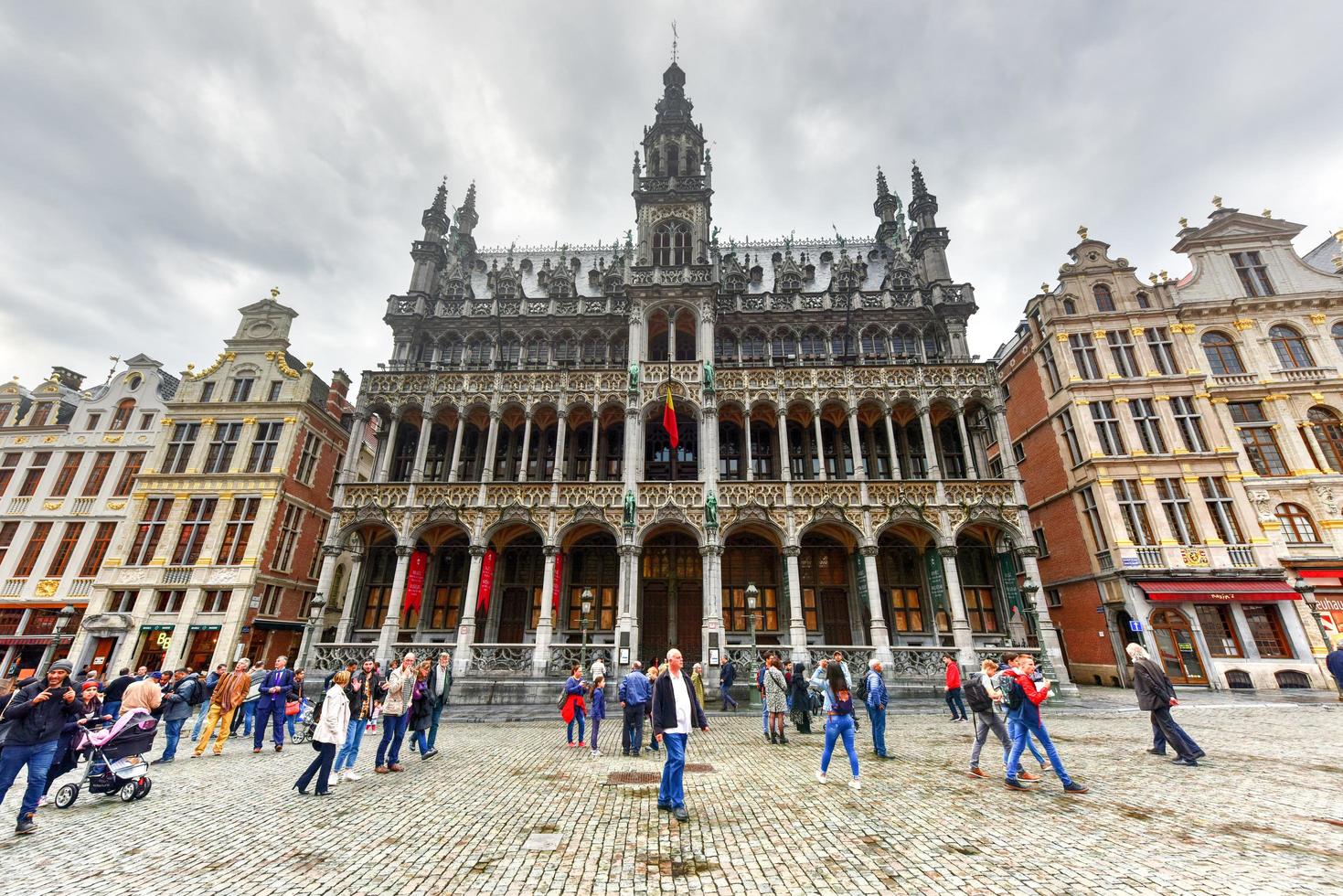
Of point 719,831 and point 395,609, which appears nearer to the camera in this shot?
point 719,831

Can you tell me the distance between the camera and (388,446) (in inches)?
1035

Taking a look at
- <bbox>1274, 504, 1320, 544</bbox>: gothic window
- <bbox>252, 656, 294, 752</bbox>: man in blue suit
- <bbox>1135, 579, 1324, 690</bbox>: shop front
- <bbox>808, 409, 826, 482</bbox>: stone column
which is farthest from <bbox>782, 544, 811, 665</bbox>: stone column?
<bbox>1274, 504, 1320, 544</bbox>: gothic window

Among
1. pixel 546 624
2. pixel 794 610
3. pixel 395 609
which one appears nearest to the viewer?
pixel 794 610

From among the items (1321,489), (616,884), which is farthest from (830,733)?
(1321,489)

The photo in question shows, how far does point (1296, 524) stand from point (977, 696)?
2779cm

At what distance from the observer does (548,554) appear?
2302cm

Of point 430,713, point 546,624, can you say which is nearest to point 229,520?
point 546,624

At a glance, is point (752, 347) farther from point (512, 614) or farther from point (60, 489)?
point (60, 489)

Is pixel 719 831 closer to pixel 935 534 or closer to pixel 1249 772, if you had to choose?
pixel 1249 772

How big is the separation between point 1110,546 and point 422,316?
3704 cm

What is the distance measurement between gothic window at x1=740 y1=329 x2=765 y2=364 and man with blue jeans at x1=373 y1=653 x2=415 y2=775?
22805mm

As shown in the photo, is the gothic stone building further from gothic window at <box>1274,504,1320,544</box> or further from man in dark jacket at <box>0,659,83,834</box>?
man in dark jacket at <box>0,659,83,834</box>

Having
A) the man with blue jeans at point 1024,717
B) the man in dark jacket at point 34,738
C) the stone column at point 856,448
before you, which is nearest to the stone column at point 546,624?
the stone column at point 856,448

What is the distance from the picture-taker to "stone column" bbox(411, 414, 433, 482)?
24.8 metres
